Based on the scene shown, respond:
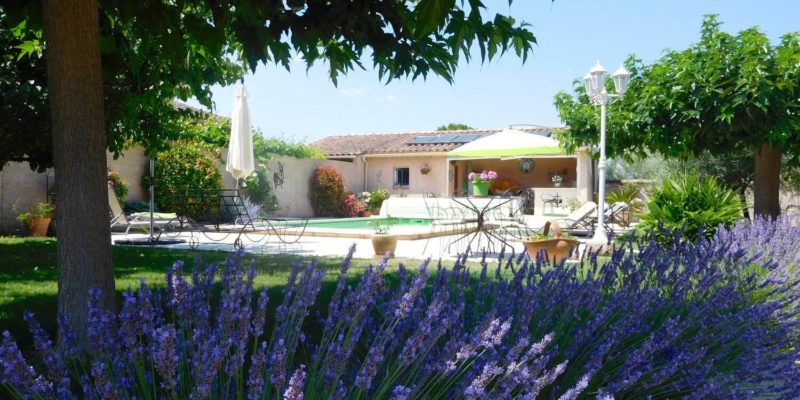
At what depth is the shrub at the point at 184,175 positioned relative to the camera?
56.5 feet

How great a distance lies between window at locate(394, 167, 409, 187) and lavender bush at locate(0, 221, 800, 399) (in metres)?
25.4

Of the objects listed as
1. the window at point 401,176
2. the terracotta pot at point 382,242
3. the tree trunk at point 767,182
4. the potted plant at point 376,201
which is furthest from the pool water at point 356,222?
the tree trunk at point 767,182

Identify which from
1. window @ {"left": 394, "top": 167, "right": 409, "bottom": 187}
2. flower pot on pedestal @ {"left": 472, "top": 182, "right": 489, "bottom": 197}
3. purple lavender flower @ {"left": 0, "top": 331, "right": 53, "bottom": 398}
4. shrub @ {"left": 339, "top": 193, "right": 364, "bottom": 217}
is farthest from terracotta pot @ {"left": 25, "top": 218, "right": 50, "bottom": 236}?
window @ {"left": 394, "top": 167, "right": 409, "bottom": 187}

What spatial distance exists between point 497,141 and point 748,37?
29.3ft

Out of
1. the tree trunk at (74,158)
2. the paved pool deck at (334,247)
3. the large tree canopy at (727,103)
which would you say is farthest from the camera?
the paved pool deck at (334,247)

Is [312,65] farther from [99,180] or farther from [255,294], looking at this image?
[255,294]

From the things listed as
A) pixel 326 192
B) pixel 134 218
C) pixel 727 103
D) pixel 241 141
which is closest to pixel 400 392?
pixel 727 103

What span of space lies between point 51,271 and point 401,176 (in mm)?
22812

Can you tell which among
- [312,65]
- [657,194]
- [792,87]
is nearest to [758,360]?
[312,65]

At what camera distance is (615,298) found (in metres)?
3.01

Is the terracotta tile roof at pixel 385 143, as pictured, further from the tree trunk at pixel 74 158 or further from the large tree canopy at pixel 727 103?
the tree trunk at pixel 74 158

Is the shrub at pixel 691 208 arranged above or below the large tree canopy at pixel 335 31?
below

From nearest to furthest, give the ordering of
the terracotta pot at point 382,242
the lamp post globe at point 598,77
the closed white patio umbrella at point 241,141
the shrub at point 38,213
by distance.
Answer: the terracotta pot at point 382,242 → the lamp post globe at point 598,77 → the shrub at point 38,213 → the closed white patio umbrella at point 241,141

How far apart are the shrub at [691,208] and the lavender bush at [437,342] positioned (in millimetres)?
4091
